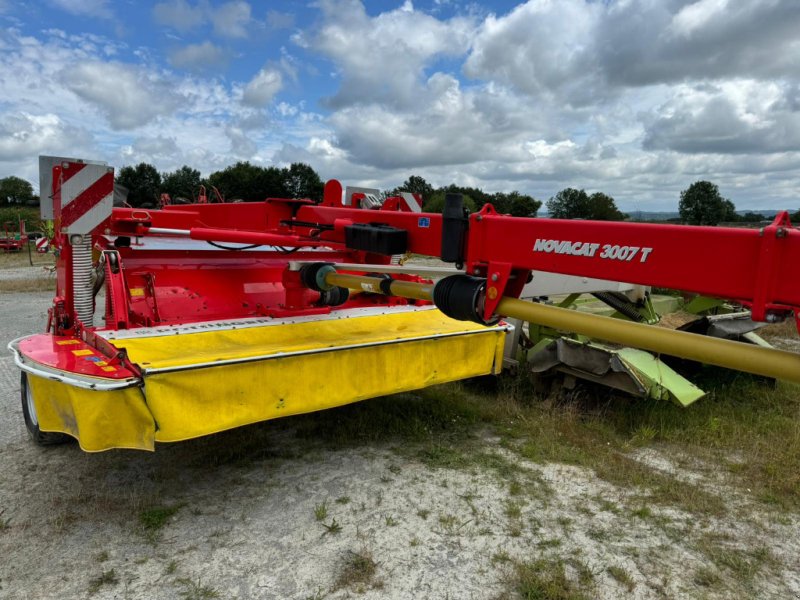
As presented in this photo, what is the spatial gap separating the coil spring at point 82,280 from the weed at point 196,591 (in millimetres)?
1876

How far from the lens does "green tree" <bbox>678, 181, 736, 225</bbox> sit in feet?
80.4

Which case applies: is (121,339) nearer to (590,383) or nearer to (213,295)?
(213,295)

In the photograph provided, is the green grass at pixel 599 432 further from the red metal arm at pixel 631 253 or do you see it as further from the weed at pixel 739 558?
the red metal arm at pixel 631 253

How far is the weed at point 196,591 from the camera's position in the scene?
2.40m

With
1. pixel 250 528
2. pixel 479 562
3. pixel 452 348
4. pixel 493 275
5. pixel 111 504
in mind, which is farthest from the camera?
pixel 452 348

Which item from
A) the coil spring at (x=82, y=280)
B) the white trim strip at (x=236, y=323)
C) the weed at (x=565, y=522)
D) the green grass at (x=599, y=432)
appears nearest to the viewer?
the weed at (x=565, y=522)

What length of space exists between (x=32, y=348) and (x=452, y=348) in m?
2.56

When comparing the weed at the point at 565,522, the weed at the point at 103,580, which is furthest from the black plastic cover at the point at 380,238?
the weed at the point at 103,580

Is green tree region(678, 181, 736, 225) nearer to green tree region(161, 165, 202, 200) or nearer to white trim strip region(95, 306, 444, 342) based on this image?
white trim strip region(95, 306, 444, 342)

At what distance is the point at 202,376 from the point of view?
2.96 m

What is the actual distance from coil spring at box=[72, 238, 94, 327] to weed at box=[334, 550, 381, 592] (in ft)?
7.34

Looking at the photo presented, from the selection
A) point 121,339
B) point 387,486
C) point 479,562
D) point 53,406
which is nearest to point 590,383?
point 387,486

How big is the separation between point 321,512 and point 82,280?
207 centimetres

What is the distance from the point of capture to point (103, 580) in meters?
2.50
